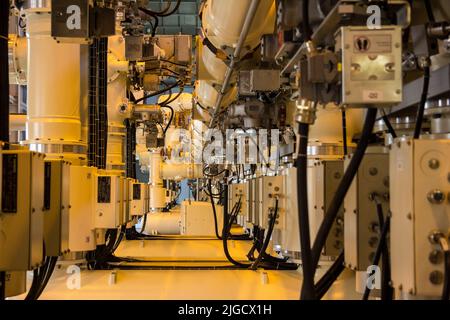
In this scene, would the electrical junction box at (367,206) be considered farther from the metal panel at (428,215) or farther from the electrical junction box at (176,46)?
the electrical junction box at (176,46)

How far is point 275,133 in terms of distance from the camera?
4.52 metres

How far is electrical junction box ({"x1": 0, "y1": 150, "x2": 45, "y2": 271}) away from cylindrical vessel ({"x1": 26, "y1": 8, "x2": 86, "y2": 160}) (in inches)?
50.1

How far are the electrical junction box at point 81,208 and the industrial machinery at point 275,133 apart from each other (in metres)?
0.01

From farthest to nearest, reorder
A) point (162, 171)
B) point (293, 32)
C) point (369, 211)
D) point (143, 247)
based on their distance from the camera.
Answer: point (162, 171) < point (143, 247) < point (293, 32) < point (369, 211)

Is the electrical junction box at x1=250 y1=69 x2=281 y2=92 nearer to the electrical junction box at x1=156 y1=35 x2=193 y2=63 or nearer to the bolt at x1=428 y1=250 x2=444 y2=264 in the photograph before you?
the electrical junction box at x1=156 y1=35 x2=193 y2=63

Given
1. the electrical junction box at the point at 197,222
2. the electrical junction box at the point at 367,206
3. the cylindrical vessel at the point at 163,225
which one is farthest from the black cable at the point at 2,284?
the cylindrical vessel at the point at 163,225

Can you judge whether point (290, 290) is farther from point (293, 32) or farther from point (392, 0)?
point (392, 0)

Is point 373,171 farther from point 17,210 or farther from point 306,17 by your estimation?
point 17,210

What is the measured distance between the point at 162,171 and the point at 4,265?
7.49 m

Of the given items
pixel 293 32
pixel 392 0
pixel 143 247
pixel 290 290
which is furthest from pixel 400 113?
pixel 143 247

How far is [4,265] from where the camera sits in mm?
1675

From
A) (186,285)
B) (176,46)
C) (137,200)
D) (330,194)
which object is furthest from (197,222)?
(330,194)

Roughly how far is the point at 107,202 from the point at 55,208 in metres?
1.03
